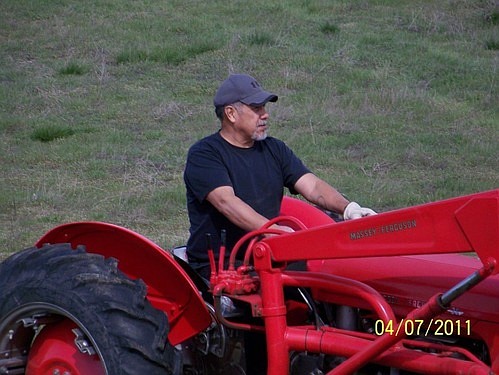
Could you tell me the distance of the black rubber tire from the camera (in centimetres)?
404

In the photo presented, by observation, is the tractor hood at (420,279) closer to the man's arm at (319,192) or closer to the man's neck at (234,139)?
the man's arm at (319,192)

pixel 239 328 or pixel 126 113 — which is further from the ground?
pixel 239 328

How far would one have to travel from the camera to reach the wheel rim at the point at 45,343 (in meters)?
4.23

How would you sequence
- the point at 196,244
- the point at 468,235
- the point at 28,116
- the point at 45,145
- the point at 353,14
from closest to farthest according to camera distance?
the point at 468,235 → the point at 196,244 → the point at 45,145 → the point at 28,116 → the point at 353,14

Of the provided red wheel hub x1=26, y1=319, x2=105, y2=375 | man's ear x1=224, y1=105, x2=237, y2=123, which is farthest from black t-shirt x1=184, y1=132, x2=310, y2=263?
red wheel hub x1=26, y1=319, x2=105, y2=375

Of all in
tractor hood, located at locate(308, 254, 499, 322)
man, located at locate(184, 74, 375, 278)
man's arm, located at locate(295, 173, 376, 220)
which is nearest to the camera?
tractor hood, located at locate(308, 254, 499, 322)

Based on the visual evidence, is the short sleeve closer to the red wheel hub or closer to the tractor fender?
the tractor fender

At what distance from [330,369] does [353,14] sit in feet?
38.1

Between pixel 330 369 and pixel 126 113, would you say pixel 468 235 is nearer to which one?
pixel 330 369

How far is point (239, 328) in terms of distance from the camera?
4.20 metres

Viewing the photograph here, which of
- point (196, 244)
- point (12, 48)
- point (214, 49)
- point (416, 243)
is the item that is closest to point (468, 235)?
point (416, 243)

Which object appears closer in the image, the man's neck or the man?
the man

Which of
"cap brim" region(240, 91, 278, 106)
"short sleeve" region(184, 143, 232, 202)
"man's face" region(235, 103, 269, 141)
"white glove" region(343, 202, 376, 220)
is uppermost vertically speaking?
"cap brim" region(240, 91, 278, 106)

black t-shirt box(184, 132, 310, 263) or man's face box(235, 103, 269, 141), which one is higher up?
man's face box(235, 103, 269, 141)
